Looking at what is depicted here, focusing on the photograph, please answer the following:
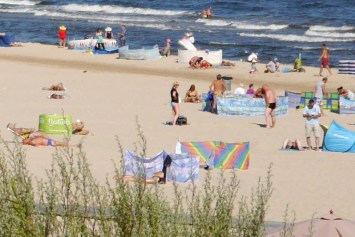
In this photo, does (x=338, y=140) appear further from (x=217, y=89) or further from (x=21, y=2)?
(x=21, y=2)

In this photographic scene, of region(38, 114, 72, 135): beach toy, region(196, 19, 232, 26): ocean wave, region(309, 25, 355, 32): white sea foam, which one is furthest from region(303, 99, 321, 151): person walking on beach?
region(196, 19, 232, 26): ocean wave

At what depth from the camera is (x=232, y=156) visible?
15656mm

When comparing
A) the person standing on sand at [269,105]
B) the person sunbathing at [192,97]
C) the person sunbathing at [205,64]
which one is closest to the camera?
the person standing on sand at [269,105]

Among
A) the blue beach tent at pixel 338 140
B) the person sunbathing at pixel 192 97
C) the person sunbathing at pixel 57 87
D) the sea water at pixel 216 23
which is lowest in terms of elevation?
the sea water at pixel 216 23

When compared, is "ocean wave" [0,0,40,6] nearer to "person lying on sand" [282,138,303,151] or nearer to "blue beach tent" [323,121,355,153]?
"person lying on sand" [282,138,303,151]

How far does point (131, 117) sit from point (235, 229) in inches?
593

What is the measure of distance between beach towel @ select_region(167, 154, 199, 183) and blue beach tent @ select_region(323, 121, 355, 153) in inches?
158

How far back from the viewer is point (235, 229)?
664 cm

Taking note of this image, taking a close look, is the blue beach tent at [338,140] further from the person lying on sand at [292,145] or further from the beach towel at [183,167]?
the beach towel at [183,167]

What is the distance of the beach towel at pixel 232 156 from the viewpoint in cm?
1553

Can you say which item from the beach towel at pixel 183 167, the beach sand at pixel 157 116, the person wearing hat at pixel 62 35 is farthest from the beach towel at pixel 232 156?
the person wearing hat at pixel 62 35

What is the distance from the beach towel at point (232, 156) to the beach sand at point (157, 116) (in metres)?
0.18

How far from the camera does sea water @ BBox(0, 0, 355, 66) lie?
3962cm

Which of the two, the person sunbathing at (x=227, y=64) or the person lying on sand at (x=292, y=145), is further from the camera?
the person sunbathing at (x=227, y=64)
